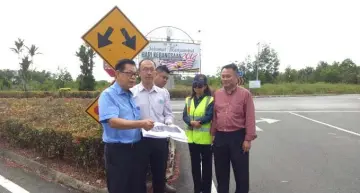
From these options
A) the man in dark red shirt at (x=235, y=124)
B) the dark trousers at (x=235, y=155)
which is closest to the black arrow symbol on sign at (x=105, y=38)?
the man in dark red shirt at (x=235, y=124)

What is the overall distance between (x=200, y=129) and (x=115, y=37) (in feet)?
5.79

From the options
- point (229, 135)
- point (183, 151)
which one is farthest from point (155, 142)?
point (183, 151)

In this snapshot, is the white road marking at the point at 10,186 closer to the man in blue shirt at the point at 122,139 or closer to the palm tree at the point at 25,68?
the man in blue shirt at the point at 122,139

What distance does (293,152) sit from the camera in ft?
24.7

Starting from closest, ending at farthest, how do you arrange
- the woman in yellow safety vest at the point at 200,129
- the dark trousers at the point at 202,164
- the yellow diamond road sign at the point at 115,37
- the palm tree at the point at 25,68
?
the woman in yellow safety vest at the point at 200,129 → the dark trousers at the point at 202,164 → the yellow diamond road sign at the point at 115,37 → the palm tree at the point at 25,68

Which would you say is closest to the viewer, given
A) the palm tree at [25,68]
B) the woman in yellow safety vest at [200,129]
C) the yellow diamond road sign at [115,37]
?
the woman in yellow safety vest at [200,129]

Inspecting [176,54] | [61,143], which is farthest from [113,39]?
[176,54]

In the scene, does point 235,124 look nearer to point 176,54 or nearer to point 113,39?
point 113,39

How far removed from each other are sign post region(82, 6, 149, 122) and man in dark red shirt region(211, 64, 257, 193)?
1.50 m

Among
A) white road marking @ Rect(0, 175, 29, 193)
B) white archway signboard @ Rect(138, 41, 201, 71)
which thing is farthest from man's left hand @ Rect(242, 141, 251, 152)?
white archway signboard @ Rect(138, 41, 201, 71)

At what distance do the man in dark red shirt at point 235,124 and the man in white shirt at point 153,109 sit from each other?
66cm

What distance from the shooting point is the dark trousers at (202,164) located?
14.5 feet

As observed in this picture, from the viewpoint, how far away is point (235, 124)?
3.99 metres

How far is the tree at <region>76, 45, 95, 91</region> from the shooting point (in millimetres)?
35781
